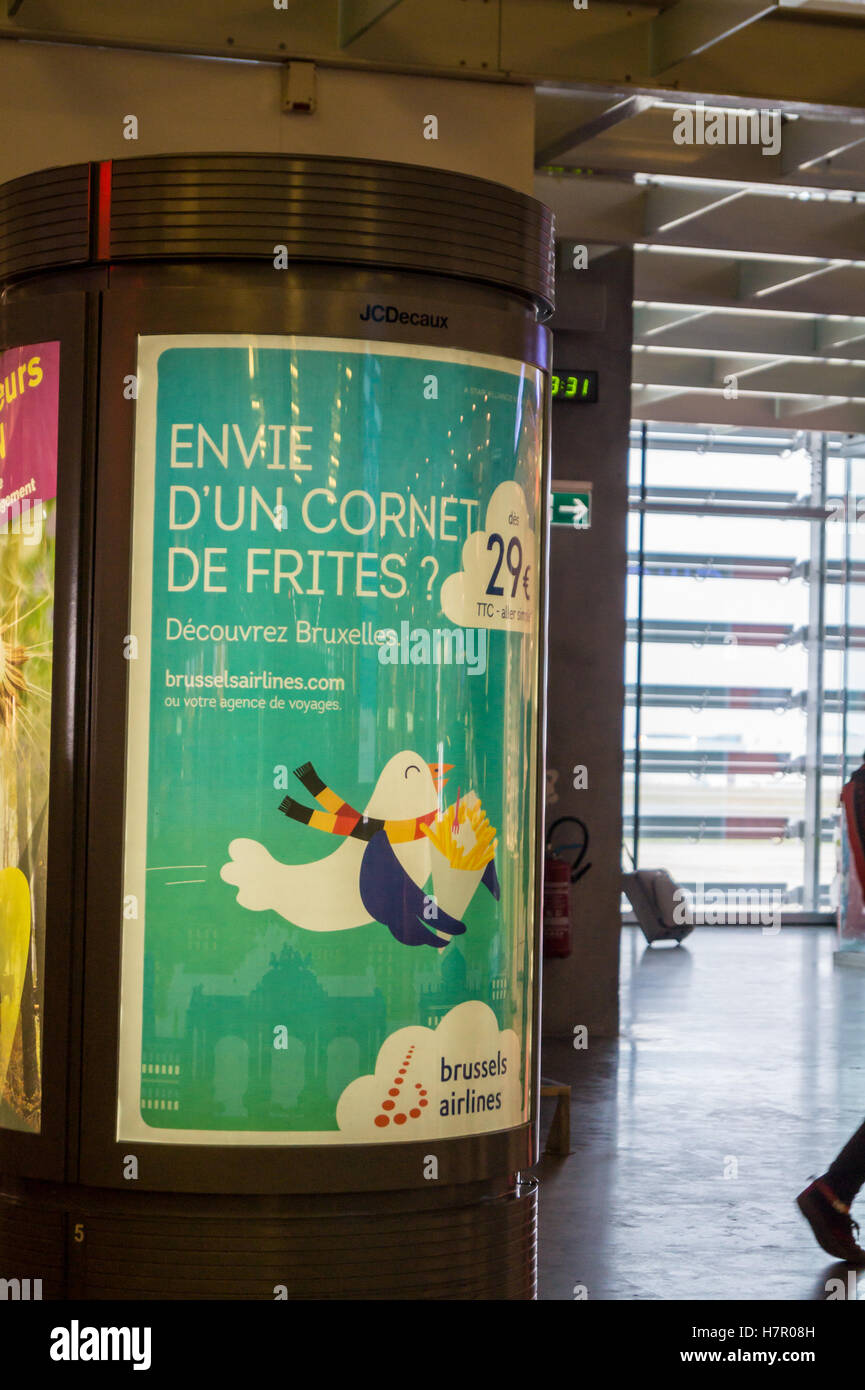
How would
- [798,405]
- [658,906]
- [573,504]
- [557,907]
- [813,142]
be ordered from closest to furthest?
1. [813,142]
2. [557,907]
3. [573,504]
4. [658,906]
5. [798,405]

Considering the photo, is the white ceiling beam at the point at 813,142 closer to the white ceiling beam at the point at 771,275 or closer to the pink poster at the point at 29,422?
the white ceiling beam at the point at 771,275

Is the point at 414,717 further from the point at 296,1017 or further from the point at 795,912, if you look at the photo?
the point at 795,912

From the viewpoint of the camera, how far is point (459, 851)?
12.2ft

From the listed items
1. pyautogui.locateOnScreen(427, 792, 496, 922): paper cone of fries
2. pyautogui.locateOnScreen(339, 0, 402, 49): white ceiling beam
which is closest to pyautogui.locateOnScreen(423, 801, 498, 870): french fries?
pyautogui.locateOnScreen(427, 792, 496, 922): paper cone of fries

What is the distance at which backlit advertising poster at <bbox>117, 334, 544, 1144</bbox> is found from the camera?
355 cm

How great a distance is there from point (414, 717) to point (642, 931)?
1381 cm

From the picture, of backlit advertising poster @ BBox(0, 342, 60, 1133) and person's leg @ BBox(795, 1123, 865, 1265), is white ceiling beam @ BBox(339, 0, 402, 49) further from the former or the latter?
person's leg @ BBox(795, 1123, 865, 1265)

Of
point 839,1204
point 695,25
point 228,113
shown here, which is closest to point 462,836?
point 839,1204

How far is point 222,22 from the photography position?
646cm

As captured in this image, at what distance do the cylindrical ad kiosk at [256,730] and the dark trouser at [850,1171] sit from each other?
2056 mm

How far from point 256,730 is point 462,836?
0.53 metres

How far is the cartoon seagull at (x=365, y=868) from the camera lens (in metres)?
3.57

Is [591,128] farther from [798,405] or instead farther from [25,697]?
[798,405]

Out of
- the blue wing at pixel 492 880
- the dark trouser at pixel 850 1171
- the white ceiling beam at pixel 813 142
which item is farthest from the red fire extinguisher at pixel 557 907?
the blue wing at pixel 492 880
